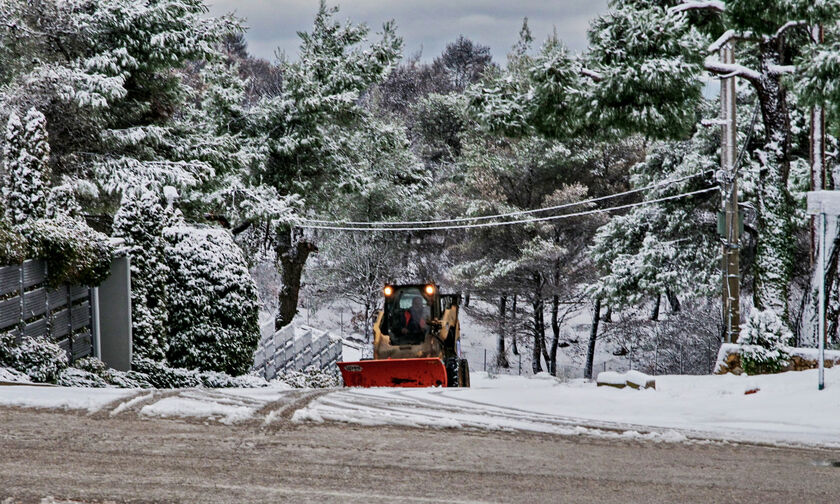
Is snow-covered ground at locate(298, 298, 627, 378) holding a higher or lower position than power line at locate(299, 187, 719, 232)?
lower

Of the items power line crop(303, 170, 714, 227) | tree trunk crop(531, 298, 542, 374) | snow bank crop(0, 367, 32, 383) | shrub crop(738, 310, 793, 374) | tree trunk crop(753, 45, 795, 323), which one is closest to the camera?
snow bank crop(0, 367, 32, 383)

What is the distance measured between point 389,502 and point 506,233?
26.6 meters

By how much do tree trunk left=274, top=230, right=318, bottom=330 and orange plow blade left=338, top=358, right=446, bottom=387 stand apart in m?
14.9

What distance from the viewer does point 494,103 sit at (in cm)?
1434

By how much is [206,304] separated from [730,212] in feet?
36.4

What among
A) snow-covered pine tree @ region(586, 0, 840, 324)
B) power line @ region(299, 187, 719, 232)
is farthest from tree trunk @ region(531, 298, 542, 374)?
snow-covered pine tree @ region(586, 0, 840, 324)

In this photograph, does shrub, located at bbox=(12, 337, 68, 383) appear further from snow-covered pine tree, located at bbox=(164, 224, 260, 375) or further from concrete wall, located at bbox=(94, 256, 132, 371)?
snow-covered pine tree, located at bbox=(164, 224, 260, 375)

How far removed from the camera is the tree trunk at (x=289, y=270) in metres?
28.5

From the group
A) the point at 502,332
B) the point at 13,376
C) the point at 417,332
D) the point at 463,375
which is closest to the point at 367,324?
the point at 502,332

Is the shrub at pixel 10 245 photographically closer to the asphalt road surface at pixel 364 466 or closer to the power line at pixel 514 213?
the asphalt road surface at pixel 364 466

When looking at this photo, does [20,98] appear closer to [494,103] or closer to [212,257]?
[212,257]

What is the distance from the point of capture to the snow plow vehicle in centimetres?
1441

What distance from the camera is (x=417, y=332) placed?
15.3m

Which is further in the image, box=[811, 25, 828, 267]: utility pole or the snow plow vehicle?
box=[811, 25, 828, 267]: utility pole
